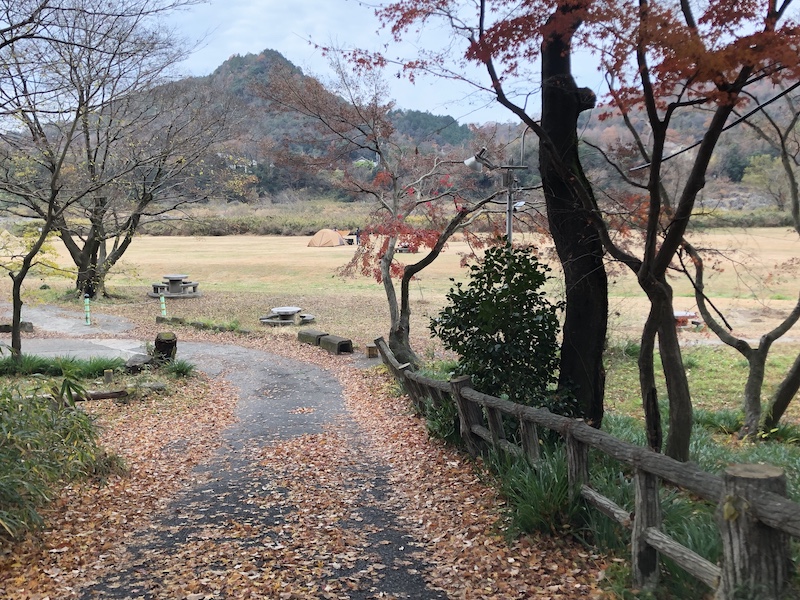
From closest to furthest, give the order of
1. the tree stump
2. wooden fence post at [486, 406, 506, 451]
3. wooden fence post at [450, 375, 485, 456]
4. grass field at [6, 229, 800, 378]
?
wooden fence post at [486, 406, 506, 451], wooden fence post at [450, 375, 485, 456], the tree stump, grass field at [6, 229, 800, 378]

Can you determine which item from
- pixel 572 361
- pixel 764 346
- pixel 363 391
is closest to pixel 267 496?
pixel 572 361

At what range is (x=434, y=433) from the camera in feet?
22.9

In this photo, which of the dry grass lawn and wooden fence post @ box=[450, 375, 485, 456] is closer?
wooden fence post @ box=[450, 375, 485, 456]

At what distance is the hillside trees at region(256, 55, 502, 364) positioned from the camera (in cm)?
1255

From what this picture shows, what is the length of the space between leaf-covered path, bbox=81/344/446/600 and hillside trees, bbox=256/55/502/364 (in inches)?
211

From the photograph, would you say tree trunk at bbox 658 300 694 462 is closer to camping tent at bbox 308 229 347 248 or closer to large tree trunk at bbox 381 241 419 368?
large tree trunk at bbox 381 241 419 368

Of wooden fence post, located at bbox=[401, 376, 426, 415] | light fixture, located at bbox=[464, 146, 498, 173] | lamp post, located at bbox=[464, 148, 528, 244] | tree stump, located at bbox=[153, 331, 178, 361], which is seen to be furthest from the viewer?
tree stump, located at bbox=[153, 331, 178, 361]

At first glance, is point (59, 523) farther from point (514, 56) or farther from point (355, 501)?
point (514, 56)

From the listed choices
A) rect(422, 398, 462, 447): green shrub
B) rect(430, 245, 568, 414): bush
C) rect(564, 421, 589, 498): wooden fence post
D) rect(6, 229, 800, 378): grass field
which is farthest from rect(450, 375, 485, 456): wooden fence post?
rect(6, 229, 800, 378): grass field

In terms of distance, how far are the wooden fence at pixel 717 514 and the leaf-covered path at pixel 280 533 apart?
1132mm

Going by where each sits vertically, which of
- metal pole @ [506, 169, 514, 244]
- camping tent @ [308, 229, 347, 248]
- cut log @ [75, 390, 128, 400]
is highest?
metal pole @ [506, 169, 514, 244]

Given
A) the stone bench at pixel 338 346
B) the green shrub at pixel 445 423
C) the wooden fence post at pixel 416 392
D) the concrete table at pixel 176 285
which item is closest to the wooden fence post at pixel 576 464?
the green shrub at pixel 445 423

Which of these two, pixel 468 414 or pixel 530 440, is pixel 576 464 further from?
pixel 468 414

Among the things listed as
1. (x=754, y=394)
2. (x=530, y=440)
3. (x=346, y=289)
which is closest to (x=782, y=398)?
(x=754, y=394)
